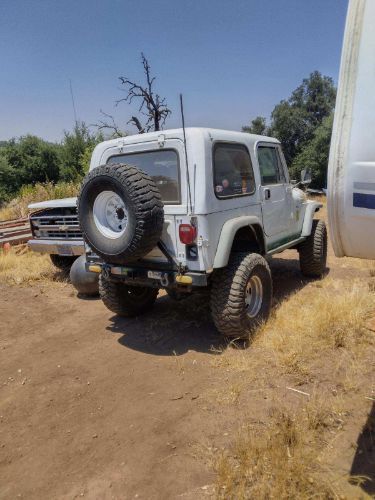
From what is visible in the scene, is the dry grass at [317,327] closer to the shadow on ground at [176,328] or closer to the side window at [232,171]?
the shadow on ground at [176,328]

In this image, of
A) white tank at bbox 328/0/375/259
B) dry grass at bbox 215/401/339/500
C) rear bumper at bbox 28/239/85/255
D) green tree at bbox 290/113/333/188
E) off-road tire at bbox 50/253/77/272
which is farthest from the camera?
green tree at bbox 290/113/333/188

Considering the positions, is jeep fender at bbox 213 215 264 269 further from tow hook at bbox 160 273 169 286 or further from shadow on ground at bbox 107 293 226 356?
shadow on ground at bbox 107 293 226 356

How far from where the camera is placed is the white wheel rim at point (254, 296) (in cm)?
418

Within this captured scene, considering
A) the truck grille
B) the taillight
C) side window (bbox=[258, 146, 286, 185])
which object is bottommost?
the truck grille

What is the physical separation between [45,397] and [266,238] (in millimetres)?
2950

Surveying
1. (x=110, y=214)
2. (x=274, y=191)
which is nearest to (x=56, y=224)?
(x=110, y=214)

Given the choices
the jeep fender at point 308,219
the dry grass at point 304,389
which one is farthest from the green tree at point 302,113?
the dry grass at point 304,389

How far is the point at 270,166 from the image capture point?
202 inches

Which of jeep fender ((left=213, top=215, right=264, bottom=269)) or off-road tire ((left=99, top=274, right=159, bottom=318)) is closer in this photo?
jeep fender ((left=213, top=215, right=264, bottom=269))

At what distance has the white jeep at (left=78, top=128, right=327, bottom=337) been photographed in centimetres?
362

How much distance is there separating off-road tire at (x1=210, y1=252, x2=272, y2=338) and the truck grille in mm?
3049

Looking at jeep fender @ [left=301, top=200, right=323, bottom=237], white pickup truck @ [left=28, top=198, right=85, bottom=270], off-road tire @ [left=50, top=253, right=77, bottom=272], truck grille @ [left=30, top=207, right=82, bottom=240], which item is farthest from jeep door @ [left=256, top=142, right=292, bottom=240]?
off-road tire @ [left=50, top=253, right=77, bottom=272]

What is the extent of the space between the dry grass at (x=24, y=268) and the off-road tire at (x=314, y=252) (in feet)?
14.2

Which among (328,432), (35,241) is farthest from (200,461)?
(35,241)
